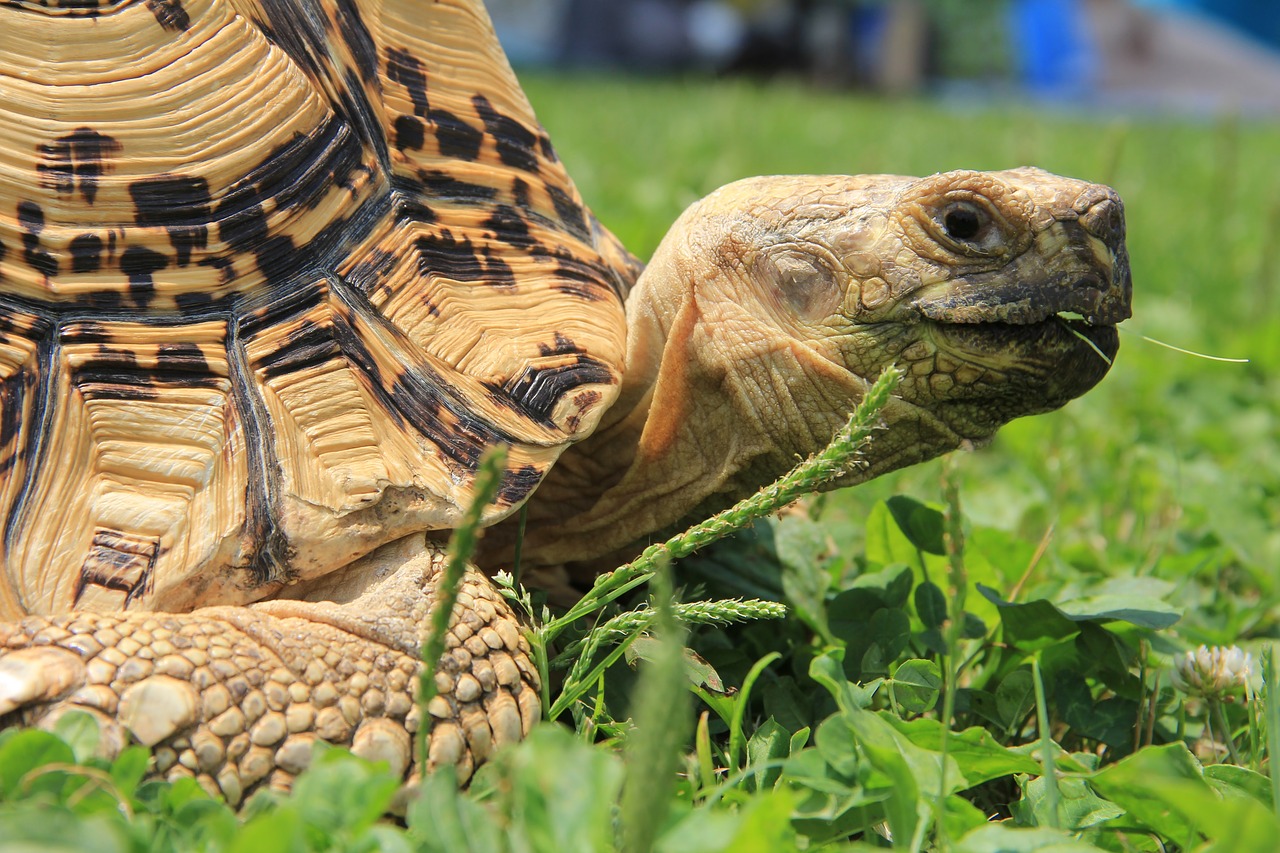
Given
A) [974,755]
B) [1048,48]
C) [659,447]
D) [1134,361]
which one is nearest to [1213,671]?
[974,755]

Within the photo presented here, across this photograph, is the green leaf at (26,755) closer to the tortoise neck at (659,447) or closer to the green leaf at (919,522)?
the tortoise neck at (659,447)

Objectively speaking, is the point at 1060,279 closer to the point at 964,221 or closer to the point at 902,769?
the point at 964,221

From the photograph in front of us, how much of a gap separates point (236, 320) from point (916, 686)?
1107 millimetres

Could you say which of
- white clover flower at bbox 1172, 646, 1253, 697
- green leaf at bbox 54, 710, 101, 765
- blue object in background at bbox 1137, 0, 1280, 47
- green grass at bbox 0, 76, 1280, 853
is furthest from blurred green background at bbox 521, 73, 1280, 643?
blue object in background at bbox 1137, 0, 1280, 47

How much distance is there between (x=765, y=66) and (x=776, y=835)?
19185 millimetres

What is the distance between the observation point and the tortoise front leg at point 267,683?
4.50 ft

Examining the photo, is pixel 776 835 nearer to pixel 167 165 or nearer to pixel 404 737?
pixel 404 737

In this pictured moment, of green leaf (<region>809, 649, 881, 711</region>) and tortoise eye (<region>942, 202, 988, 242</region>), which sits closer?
green leaf (<region>809, 649, 881, 711</region>)

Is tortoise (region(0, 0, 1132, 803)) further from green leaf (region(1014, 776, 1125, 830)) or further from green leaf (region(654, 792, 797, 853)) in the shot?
green leaf (region(1014, 776, 1125, 830))

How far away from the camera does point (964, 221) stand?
5.70 ft

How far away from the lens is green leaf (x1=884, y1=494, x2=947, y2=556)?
2031 mm

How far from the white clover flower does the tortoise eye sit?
0.77 m

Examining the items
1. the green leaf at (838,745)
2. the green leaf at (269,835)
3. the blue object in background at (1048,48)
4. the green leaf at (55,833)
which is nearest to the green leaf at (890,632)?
the green leaf at (838,745)

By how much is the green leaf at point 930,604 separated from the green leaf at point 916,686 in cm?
26
